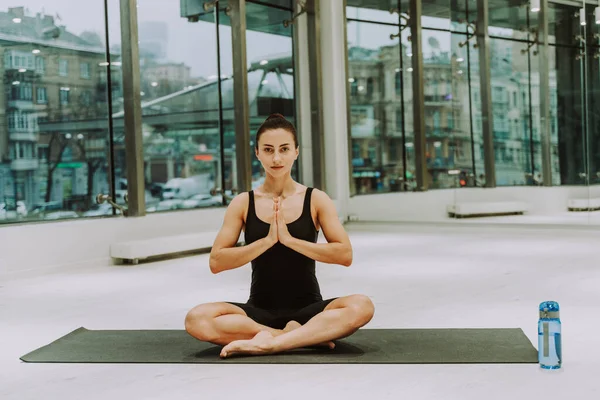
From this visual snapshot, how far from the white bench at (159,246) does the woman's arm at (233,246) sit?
186 inches

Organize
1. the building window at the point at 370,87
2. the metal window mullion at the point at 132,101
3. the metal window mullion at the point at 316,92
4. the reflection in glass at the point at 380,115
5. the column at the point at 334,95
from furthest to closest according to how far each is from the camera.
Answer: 1. the building window at the point at 370,87
2. the reflection in glass at the point at 380,115
3. the column at the point at 334,95
4. the metal window mullion at the point at 316,92
5. the metal window mullion at the point at 132,101

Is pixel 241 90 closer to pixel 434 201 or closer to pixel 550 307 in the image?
pixel 434 201

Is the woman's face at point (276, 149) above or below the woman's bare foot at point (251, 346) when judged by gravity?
above

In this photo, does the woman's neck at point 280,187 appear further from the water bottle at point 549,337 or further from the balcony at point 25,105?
the balcony at point 25,105

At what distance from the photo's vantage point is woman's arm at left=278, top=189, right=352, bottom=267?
11.6 feet

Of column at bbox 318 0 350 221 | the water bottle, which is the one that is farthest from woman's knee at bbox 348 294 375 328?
column at bbox 318 0 350 221

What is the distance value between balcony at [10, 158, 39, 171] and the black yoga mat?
167 inches

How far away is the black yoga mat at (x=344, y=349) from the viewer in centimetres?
360

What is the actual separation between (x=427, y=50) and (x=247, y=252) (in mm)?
9815

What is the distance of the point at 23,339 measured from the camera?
4504 millimetres

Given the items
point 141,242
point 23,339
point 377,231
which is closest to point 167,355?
point 23,339

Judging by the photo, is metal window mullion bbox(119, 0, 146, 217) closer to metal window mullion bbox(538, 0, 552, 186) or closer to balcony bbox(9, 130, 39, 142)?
balcony bbox(9, 130, 39, 142)

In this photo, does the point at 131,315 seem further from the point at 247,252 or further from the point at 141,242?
the point at 141,242

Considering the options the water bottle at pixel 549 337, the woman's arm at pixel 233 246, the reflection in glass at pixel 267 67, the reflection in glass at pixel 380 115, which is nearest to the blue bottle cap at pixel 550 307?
the water bottle at pixel 549 337
